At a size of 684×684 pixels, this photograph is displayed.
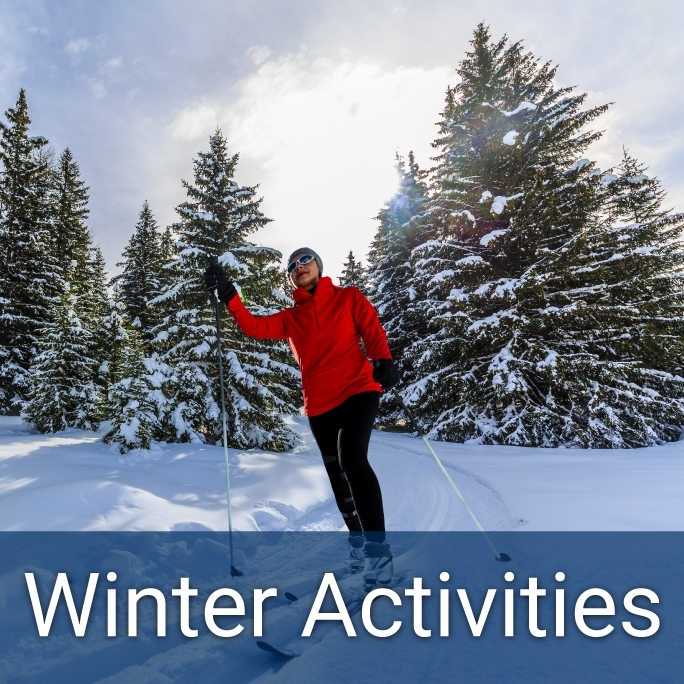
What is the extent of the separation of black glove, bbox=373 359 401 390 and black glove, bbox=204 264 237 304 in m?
1.44

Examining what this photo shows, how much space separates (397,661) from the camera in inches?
67.7

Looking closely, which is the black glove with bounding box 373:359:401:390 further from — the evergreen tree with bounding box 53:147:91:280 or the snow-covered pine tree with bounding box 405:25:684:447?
the evergreen tree with bounding box 53:147:91:280

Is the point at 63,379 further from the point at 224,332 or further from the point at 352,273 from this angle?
Result: the point at 352,273

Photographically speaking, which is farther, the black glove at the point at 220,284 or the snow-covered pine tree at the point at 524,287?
the snow-covered pine tree at the point at 524,287

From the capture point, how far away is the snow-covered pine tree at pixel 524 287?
977cm

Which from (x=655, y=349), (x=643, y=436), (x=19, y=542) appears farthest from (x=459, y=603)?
(x=655, y=349)

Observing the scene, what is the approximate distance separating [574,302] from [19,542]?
10878 mm

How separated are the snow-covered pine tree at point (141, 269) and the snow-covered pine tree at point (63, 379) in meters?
12.8

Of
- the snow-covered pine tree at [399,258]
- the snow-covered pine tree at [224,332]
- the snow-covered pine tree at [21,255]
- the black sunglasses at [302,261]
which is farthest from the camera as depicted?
the snow-covered pine tree at [399,258]

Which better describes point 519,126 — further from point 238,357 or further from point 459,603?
point 459,603

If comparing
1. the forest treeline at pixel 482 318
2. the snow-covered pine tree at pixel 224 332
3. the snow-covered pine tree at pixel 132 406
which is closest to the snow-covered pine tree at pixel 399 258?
the forest treeline at pixel 482 318

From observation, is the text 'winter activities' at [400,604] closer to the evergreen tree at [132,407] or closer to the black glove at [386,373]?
the black glove at [386,373]

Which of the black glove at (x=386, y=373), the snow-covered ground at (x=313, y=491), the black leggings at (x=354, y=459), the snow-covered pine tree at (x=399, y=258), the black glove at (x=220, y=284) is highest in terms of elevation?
the snow-covered pine tree at (x=399, y=258)

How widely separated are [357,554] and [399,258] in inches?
693
